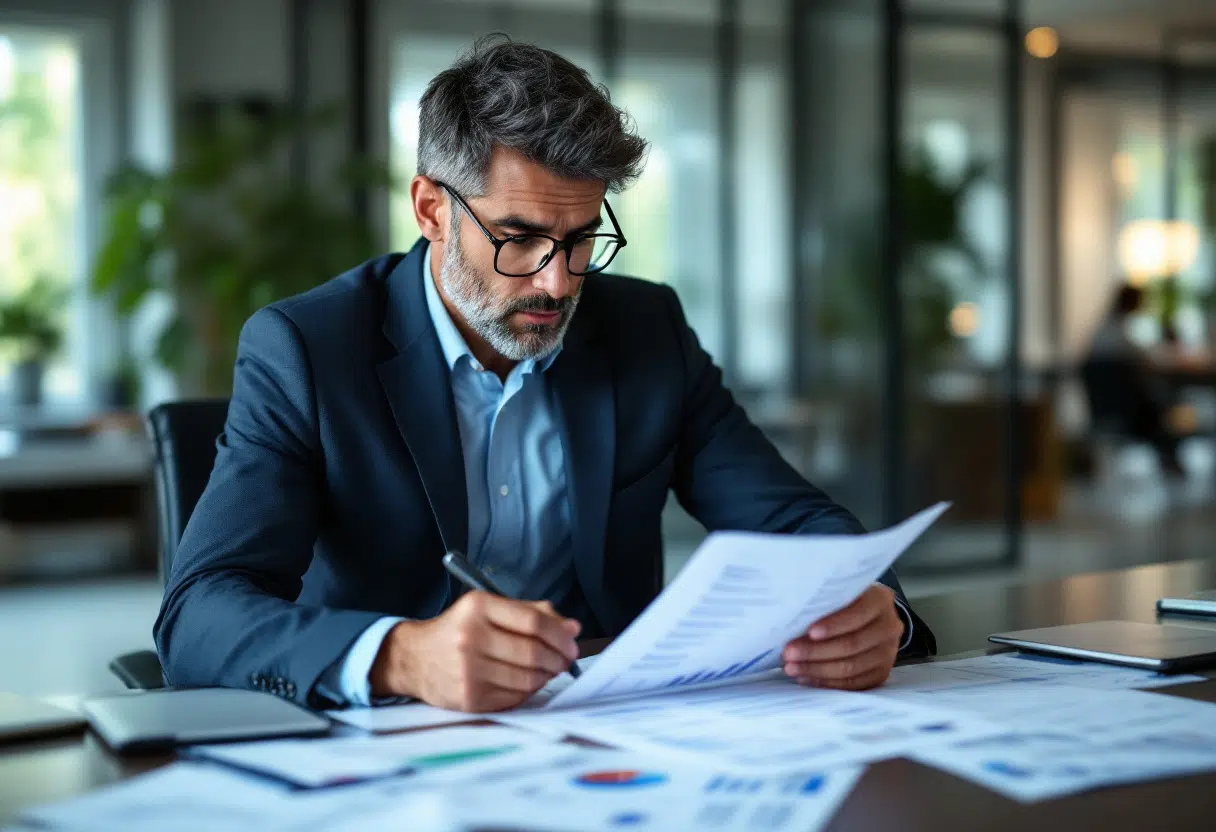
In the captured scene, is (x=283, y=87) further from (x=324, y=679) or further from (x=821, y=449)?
(x=324, y=679)

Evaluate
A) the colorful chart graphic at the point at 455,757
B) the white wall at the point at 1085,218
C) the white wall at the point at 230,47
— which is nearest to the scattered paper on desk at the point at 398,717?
the colorful chart graphic at the point at 455,757

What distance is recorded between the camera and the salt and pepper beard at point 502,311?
177cm

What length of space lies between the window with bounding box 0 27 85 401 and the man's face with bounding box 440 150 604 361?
650 cm

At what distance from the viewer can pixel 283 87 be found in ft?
25.2

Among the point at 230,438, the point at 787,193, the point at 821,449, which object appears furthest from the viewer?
the point at 787,193

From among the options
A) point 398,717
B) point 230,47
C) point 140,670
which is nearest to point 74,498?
point 230,47

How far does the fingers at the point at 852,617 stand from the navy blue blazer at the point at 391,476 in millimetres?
171

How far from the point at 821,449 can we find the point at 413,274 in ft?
17.2

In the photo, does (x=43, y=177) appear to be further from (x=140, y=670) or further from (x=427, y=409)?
(x=427, y=409)

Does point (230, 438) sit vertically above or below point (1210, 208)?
below

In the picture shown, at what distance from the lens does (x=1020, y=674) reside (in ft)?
4.48

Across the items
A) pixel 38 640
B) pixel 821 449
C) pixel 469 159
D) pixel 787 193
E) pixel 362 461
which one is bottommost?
pixel 38 640

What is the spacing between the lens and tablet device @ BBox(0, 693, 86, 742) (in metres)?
1.15

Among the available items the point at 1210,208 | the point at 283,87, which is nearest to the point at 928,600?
the point at 283,87
